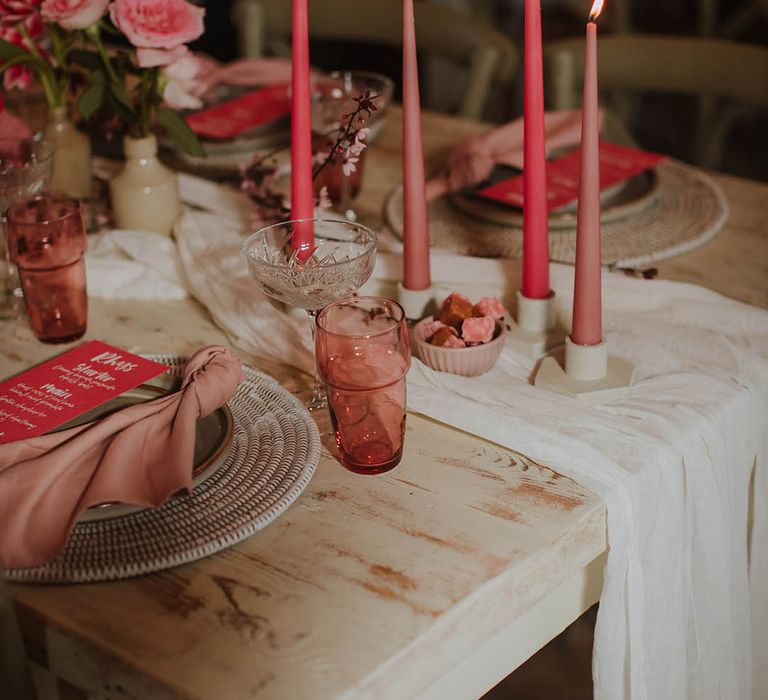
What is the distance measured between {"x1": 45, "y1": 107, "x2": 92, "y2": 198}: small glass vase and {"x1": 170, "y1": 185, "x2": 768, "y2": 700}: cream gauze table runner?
443 mm

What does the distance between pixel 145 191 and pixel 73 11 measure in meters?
0.23

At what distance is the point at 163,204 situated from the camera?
1249 mm

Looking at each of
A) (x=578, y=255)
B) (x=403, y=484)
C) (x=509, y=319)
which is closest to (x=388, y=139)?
(x=509, y=319)

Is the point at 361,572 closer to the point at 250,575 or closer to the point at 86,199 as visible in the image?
the point at 250,575

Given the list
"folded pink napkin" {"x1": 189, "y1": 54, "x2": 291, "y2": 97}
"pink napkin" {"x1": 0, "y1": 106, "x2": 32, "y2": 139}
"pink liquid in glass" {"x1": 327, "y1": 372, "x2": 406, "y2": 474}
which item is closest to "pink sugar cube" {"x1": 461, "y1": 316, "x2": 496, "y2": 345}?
"pink liquid in glass" {"x1": 327, "y1": 372, "x2": 406, "y2": 474}

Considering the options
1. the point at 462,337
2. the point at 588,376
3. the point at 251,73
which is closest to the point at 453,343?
the point at 462,337

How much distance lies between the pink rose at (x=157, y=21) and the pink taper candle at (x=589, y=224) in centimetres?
48

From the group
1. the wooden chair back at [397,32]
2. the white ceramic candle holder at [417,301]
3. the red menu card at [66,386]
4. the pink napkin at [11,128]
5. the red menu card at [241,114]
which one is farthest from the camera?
the wooden chair back at [397,32]

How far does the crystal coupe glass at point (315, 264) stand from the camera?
0.88m

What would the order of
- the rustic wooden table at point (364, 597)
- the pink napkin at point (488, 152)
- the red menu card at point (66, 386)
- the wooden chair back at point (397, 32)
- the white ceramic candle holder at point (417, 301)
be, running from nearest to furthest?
1. the rustic wooden table at point (364, 597)
2. the red menu card at point (66, 386)
3. the white ceramic candle holder at point (417, 301)
4. the pink napkin at point (488, 152)
5. the wooden chair back at point (397, 32)

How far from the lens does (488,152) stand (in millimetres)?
1333

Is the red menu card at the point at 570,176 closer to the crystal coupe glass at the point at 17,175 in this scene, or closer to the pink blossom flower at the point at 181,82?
the pink blossom flower at the point at 181,82

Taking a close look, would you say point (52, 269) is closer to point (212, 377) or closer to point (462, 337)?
point (212, 377)

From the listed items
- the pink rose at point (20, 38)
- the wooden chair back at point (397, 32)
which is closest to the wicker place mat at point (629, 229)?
the pink rose at point (20, 38)
